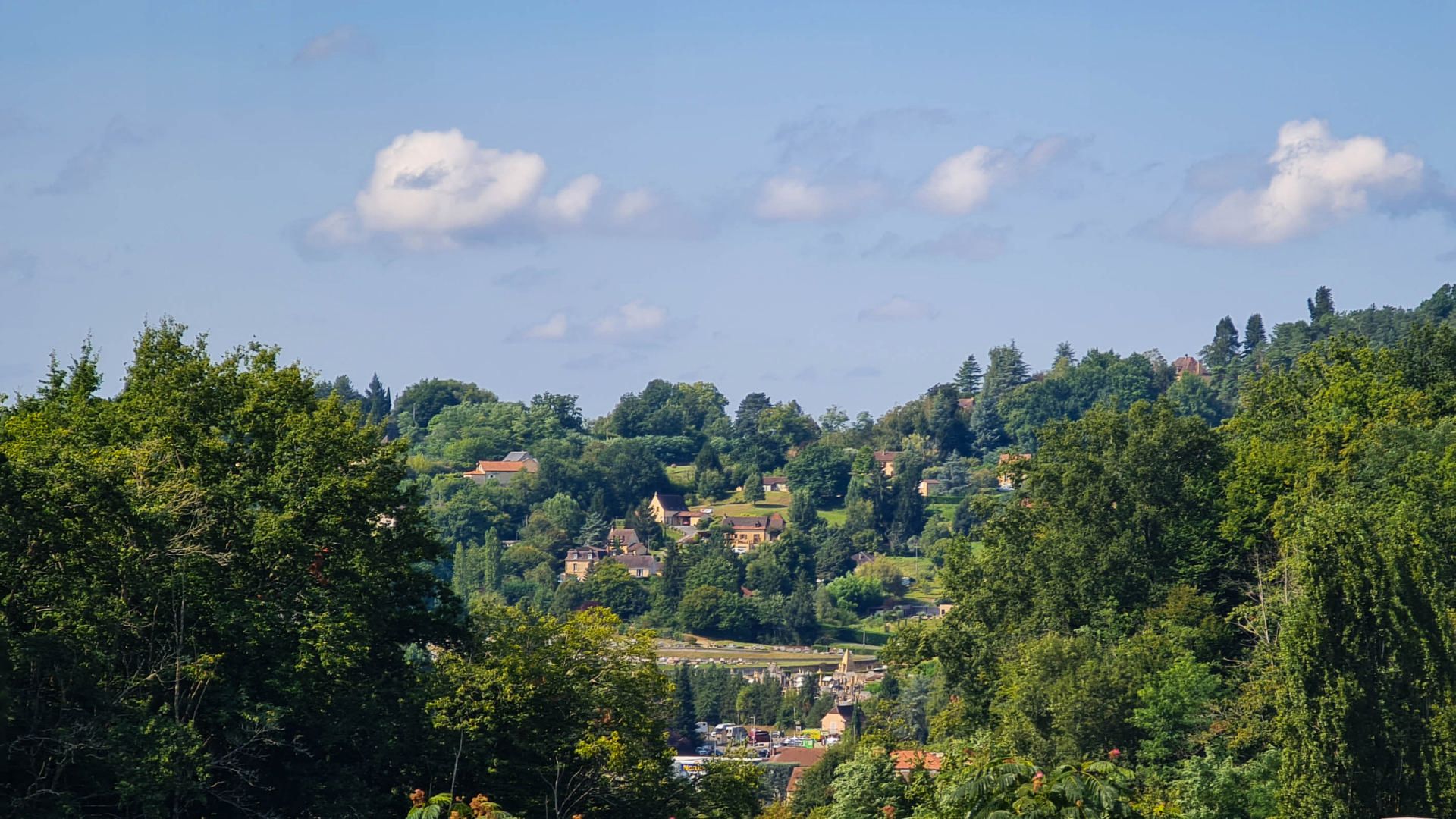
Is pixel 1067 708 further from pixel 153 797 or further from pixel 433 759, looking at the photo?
pixel 153 797

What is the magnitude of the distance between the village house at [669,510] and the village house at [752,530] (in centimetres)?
876

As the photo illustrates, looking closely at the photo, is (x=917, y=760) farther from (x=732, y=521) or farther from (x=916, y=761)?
(x=732, y=521)

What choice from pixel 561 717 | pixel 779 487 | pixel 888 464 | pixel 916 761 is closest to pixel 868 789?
pixel 916 761

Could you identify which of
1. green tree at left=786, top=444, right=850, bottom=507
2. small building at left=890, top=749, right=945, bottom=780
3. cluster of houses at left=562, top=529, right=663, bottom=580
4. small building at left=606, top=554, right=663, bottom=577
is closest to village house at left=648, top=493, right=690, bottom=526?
cluster of houses at left=562, top=529, right=663, bottom=580

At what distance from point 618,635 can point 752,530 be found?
148762 mm

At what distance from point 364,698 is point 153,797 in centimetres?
487

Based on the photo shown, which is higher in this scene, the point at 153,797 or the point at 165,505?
the point at 165,505

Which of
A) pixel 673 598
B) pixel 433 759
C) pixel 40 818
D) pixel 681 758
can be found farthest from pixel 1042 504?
pixel 673 598

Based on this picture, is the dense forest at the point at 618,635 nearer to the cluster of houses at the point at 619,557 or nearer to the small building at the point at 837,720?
the small building at the point at 837,720

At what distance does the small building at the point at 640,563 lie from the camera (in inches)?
6580

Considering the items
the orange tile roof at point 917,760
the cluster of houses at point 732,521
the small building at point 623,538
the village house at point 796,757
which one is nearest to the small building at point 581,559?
the small building at point 623,538

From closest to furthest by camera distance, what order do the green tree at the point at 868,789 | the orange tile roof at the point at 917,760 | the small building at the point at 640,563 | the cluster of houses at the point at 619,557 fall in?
the green tree at the point at 868,789 → the orange tile roof at the point at 917,760 → the small building at the point at 640,563 → the cluster of houses at the point at 619,557

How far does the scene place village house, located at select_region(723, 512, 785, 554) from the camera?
174250mm

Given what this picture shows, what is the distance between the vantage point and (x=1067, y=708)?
3566 cm
